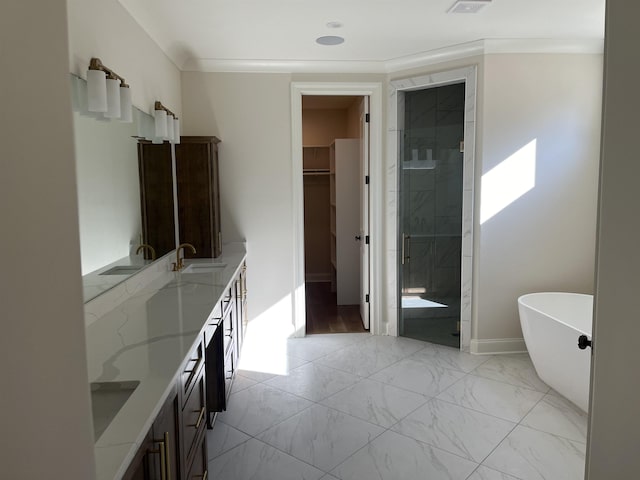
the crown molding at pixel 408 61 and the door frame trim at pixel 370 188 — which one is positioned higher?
the crown molding at pixel 408 61

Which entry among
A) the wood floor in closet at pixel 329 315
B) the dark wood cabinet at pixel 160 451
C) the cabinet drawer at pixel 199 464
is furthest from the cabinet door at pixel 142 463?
the wood floor in closet at pixel 329 315

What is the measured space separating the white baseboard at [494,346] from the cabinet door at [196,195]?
240cm

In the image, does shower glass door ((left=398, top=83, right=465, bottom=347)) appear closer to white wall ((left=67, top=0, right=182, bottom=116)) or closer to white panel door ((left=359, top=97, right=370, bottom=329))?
white panel door ((left=359, top=97, right=370, bottom=329))

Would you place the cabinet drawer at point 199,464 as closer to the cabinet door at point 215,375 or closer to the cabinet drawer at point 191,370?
the cabinet drawer at point 191,370

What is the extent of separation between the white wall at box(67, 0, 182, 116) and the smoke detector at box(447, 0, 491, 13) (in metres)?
2.05

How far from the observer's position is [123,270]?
8.64ft

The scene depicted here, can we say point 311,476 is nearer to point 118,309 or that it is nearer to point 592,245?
point 118,309

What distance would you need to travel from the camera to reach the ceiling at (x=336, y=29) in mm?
3119

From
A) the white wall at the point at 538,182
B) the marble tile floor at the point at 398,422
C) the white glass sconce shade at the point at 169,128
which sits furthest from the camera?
the white wall at the point at 538,182

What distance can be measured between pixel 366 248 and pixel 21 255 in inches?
166

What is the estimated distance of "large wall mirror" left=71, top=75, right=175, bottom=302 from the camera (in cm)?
216

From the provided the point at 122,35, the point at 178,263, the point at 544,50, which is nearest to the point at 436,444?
Answer: the point at 178,263

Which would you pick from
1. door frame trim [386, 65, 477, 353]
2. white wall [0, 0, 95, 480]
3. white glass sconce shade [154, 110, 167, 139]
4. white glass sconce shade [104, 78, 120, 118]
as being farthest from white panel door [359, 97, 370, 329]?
white wall [0, 0, 95, 480]

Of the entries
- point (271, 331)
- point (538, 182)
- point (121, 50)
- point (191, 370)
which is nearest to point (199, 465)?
point (191, 370)
